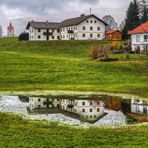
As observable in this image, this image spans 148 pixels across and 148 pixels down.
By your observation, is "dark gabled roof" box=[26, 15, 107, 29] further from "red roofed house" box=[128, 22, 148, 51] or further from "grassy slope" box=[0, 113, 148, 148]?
"grassy slope" box=[0, 113, 148, 148]

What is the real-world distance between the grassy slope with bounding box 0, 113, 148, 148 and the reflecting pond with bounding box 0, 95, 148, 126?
3325 mm

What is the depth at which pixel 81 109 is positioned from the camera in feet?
117

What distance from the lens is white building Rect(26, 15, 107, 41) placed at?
127 m

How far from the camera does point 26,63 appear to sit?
6800cm

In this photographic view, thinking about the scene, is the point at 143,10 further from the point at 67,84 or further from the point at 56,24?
the point at 67,84

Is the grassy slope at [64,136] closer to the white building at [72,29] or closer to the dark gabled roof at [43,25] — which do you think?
the white building at [72,29]

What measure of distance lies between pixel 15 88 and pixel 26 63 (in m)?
18.8

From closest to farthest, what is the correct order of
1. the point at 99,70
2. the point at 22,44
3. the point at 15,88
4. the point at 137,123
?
the point at 137,123 < the point at 15,88 < the point at 99,70 < the point at 22,44

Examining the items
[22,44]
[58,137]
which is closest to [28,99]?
[58,137]

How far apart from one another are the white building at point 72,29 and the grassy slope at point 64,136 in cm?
10138

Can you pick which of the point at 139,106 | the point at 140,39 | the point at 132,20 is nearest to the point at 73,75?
the point at 139,106

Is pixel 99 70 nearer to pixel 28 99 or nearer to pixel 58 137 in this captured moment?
pixel 28 99

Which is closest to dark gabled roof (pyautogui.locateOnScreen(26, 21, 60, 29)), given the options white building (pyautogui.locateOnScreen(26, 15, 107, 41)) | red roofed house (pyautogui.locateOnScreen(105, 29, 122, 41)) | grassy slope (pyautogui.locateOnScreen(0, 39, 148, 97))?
white building (pyautogui.locateOnScreen(26, 15, 107, 41))

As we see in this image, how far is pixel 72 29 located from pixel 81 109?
9415cm
